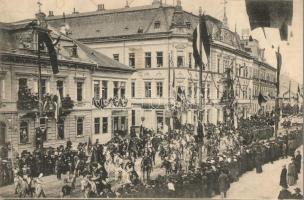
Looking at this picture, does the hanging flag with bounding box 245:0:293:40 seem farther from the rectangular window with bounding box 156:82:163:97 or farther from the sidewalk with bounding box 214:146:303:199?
the sidewalk with bounding box 214:146:303:199

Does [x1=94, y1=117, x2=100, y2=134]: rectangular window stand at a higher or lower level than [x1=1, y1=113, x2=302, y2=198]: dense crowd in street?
higher

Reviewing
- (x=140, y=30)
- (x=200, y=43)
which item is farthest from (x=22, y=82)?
(x=200, y=43)

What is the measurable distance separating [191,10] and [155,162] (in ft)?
8.49

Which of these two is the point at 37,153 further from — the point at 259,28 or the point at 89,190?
the point at 259,28

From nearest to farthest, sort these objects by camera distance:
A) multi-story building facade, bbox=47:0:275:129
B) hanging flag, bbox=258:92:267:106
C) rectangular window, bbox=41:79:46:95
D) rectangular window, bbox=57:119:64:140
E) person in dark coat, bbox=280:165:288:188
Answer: person in dark coat, bbox=280:165:288:188
rectangular window, bbox=41:79:46:95
rectangular window, bbox=57:119:64:140
hanging flag, bbox=258:92:267:106
multi-story building facade, bbox=47:0:275:129

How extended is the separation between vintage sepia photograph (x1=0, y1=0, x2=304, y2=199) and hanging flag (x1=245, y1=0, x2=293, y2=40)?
0.6 inches

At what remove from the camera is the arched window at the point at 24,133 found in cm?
802

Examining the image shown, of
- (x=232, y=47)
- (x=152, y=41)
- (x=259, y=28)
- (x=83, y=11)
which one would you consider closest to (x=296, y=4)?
(x=259, y=28)

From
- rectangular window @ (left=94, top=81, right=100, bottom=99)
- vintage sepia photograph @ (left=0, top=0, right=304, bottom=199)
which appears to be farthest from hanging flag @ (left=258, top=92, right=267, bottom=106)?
rectangular window @ (left=94, top=81, right=100, bottom=99)

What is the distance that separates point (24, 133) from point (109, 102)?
1.47 metres

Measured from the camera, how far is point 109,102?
857 centimetres

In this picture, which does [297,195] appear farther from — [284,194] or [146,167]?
[146,167]

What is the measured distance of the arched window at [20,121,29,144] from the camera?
316 inches

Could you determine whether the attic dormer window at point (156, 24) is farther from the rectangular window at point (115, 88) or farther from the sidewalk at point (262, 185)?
the sidewalk at point (262, 185)
